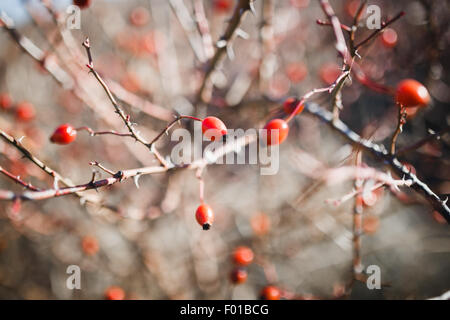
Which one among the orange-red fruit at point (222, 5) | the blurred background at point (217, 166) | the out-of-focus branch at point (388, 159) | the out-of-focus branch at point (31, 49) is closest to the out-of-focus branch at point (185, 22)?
the blurred background at point (217, 166)

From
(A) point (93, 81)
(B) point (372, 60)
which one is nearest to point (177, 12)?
(A) point (93, 81)

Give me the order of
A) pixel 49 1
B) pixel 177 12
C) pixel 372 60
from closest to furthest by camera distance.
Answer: pixel 49 1
pixel 177 12
pixel 372 60

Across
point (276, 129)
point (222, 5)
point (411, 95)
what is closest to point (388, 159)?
point (411, 95)

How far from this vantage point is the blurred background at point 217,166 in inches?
108

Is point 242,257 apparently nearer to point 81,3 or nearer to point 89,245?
point 89,245

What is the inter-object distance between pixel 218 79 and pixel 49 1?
1746 mm

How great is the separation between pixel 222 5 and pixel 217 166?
2.04 meters

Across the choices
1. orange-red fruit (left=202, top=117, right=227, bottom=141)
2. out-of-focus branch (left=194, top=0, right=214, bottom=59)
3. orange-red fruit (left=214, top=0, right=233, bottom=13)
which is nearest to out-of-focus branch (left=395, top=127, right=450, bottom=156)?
orange-red fruit (left=202, top=117, right=227, bottom=141)

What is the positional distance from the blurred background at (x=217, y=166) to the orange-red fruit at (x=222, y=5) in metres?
0.02

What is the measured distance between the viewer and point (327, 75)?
3.22 metres

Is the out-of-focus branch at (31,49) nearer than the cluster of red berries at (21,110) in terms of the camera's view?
Yes

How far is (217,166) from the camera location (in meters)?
3.98

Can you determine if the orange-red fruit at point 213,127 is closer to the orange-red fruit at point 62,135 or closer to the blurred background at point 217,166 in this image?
the orange-red fruit at point 62,135
